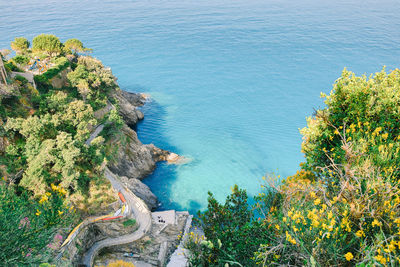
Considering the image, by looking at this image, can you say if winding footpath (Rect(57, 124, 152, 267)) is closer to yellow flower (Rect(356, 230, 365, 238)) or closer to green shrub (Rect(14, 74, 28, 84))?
green shrub (Rect(14, 74, 28, 84))

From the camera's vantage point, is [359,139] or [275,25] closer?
[359,139]

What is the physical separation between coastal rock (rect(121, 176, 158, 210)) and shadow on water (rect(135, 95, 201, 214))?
3.98 ft

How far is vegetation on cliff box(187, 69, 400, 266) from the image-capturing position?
31.4 ft

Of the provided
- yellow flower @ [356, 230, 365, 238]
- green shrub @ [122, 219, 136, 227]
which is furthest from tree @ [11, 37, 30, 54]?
yellow flower @ [356, 230, 365, 238]

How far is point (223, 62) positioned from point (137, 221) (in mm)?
52877

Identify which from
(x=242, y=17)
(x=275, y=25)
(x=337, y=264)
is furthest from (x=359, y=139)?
(x=242, y=17)

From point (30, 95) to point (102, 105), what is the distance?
9.67 m

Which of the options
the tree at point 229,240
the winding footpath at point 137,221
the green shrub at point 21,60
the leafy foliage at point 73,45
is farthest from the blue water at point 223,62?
the green shrub at point 21,60

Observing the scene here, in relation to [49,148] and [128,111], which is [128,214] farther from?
[128,111]

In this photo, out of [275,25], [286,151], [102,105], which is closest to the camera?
[102,105]

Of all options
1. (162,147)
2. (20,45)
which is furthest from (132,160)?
(20,45)

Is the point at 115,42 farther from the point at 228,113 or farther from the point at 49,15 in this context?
the point at 228,113

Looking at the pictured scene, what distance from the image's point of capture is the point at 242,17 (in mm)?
99625

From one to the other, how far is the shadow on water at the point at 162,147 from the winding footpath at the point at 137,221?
19.6 feet
